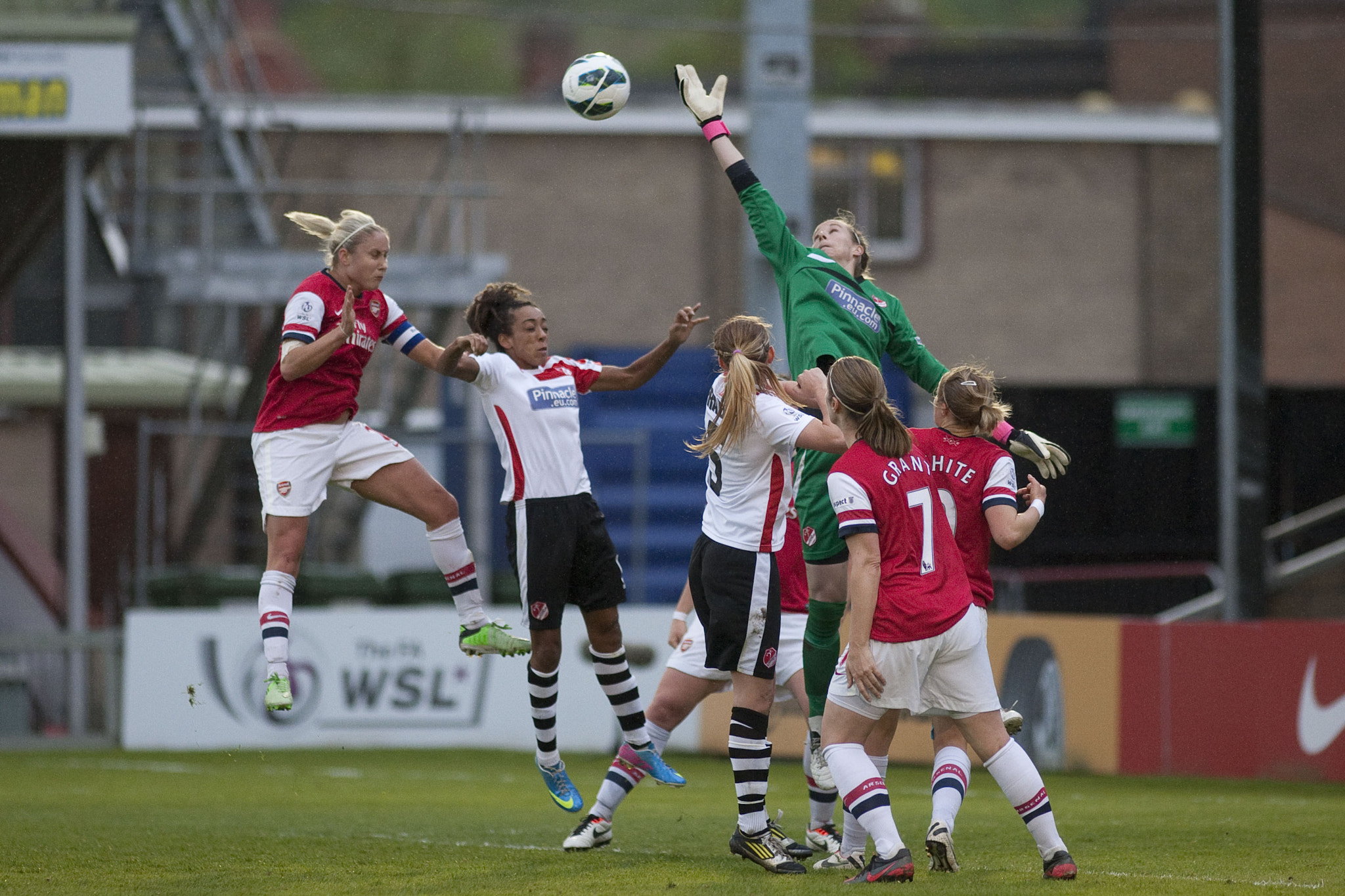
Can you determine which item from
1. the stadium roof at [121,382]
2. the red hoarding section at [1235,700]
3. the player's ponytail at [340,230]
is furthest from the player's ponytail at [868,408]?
the stadium roof at [121,382]

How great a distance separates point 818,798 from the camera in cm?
762

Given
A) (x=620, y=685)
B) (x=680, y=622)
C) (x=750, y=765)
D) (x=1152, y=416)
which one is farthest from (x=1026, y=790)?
(x=1152, y=416)

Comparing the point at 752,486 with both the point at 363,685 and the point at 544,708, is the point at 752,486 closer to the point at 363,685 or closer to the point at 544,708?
the point at 544,708

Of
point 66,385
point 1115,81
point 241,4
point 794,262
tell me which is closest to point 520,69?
point 241,4

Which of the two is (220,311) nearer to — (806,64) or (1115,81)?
(806,64)

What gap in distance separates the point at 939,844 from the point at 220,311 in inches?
740

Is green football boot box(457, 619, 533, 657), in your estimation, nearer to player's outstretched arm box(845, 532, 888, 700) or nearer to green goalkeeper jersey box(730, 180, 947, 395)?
green goalkeeper jersey box(730, 180, 947, 395)

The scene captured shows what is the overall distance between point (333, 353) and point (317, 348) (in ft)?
0.43

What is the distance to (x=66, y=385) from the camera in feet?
54.1

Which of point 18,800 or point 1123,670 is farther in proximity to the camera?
point 1123,670

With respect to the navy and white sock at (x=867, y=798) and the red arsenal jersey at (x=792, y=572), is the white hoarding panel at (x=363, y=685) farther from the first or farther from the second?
the navy and white sock at (x=867, y=798)

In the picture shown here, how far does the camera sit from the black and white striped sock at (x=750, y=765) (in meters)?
7.25

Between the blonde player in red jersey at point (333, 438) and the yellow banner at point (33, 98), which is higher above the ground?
the yellow banner at point (33, 98)

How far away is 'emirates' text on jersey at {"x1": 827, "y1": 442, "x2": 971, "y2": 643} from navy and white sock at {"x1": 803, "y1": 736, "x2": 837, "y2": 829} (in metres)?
1.35
